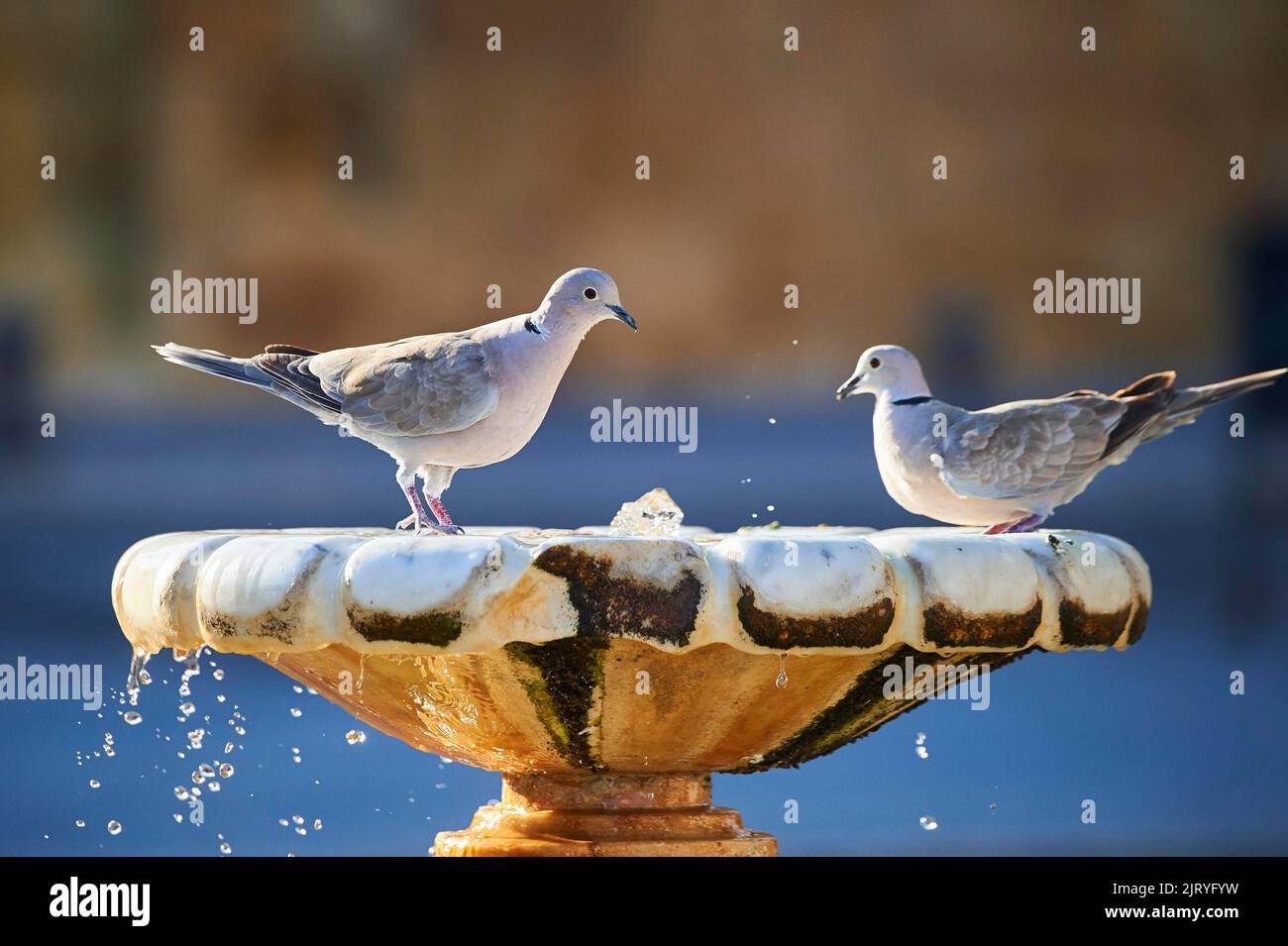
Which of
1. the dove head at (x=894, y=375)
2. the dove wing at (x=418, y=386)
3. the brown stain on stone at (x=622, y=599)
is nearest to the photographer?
the brown stain on stone at (x=622, y=599)

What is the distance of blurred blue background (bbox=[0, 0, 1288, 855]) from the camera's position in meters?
7.15

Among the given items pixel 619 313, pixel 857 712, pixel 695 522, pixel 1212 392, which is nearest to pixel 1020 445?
pixel 1212 392

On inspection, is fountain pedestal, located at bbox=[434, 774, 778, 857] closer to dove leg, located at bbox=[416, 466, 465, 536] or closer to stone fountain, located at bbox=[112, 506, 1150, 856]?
stone fountain, located at bbox=[112, 506, 1150, 856]

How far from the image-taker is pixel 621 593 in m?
2.32

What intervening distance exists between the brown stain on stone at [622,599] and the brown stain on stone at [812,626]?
8 centimetres

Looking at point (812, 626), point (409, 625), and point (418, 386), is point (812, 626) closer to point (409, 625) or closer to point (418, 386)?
point (409, 625)

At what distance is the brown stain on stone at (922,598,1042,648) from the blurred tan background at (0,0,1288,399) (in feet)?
16.2

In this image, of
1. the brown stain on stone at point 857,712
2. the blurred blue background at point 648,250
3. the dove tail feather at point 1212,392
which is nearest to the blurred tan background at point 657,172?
the blurred blue background at point 648,250

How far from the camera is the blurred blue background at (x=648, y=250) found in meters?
7.15

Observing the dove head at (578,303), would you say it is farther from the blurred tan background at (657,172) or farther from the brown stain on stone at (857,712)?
the blurred tan background at (657,172)

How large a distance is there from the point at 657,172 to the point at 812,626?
17.6ft

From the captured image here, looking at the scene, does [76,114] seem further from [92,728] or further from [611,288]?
[611,288]

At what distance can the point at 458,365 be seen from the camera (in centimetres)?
301

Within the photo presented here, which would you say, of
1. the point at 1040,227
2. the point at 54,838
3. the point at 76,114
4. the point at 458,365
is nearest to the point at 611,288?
the point at 458,365
